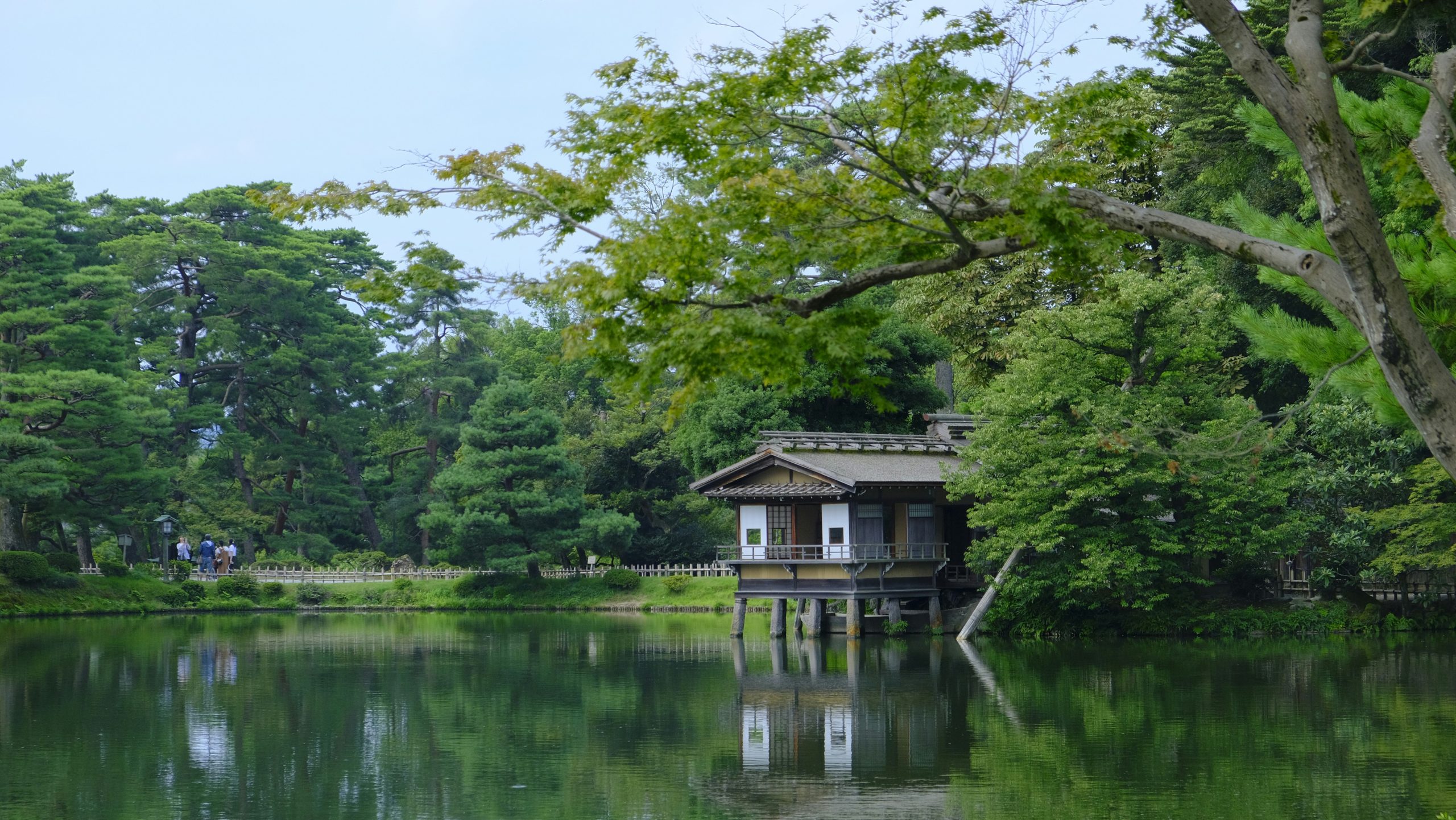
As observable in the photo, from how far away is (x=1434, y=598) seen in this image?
92.4 ft

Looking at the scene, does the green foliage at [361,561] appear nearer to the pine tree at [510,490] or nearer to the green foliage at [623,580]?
the pine tree at [510,490]

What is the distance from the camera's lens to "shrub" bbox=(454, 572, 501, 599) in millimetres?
45438

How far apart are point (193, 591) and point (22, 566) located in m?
5.34

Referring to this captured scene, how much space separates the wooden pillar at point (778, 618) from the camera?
101ft

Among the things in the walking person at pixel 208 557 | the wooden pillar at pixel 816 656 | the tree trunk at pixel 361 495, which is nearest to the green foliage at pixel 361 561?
the tree trunk at pixel 361 495

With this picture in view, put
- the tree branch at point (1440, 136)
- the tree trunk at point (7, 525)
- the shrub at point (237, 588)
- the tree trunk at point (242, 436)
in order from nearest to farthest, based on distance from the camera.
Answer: the tree branch at point (1440, 136) → the tree trunk at point (7, 525) → the shrub at point (237, 588) → the tree trunk at point (242, 436)

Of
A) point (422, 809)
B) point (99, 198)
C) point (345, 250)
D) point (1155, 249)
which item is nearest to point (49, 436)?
point (99, 198)

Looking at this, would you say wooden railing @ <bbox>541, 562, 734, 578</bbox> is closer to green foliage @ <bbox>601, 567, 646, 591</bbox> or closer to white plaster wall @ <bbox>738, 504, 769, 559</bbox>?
green foliage @ <bbox>601, 567, 646, 591</bbox>

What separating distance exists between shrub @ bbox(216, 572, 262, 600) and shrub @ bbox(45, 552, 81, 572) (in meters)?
4.38

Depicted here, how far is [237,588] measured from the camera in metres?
44.9

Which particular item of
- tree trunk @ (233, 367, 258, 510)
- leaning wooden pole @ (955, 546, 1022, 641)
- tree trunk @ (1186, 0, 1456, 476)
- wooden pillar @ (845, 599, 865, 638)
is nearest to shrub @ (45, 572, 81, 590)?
tree trunk @ (233, 367, 258, 510)

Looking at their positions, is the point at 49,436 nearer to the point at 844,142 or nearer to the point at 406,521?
the point at 406,521

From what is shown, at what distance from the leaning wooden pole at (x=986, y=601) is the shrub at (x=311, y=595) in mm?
25177

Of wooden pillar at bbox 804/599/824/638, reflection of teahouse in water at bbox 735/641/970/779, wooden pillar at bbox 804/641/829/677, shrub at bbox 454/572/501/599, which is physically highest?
shrub at bbox 454/572/501/599
